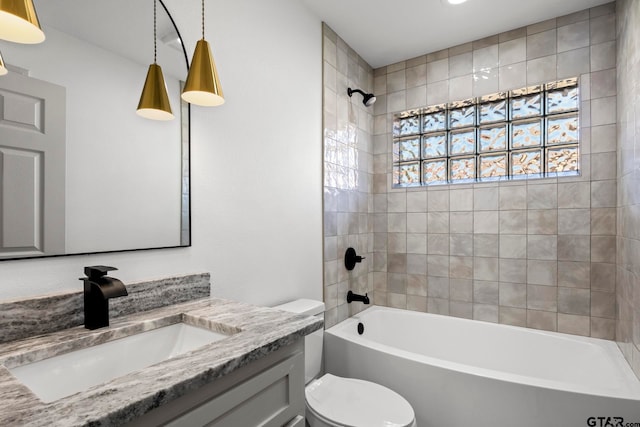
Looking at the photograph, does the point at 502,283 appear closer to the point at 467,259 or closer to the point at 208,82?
the point at 467,259

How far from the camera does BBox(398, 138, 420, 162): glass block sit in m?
2.80

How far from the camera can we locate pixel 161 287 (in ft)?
3.96

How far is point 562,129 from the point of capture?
2.26 metres

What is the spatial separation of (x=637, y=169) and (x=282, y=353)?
1815 mm

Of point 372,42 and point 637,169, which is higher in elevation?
point 372,42

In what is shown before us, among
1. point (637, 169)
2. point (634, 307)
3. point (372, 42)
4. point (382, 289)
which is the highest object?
point (372, 42)

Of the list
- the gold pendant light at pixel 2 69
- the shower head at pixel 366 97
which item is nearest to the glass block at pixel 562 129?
the shower head at pixel 366 97

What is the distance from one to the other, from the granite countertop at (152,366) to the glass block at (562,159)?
216cm

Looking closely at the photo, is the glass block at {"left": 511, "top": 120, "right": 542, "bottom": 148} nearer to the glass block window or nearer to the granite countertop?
the glass block window

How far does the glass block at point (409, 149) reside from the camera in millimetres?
2797

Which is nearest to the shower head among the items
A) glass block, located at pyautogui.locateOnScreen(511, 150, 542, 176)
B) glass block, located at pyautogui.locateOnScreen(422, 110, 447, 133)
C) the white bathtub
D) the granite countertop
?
glass block, located at pyautogui.locateOnScreen(422, 110, 447, 133)

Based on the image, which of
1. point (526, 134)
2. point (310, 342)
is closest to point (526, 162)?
point (526, 134)

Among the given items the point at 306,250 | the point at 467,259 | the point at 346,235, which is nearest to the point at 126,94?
the point at 306,250

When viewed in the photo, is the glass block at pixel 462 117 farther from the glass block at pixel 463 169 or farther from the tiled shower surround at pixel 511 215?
the glass block at pixel 463 169
